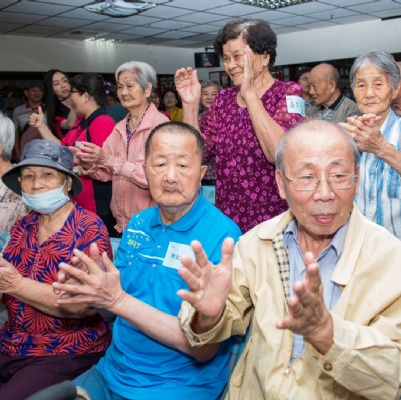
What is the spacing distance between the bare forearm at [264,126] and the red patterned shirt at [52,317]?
771mm

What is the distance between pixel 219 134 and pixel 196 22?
25.7ft

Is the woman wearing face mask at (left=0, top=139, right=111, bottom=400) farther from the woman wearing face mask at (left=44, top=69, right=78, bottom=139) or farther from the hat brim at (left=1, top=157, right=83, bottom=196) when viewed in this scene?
the woman wearing face mask at (left=44, top=69, right=78, bottom=139)

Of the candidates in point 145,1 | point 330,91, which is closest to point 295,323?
point 330,91

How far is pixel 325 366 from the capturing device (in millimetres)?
1045

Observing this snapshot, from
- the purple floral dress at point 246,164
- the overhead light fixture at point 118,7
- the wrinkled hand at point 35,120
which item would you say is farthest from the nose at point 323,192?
the overhead light fixture at point 118,7

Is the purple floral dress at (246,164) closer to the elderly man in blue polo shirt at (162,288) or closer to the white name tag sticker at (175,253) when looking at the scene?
the elderly man in blue polo shirt at (162,288)

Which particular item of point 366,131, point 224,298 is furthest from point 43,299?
point 366,131

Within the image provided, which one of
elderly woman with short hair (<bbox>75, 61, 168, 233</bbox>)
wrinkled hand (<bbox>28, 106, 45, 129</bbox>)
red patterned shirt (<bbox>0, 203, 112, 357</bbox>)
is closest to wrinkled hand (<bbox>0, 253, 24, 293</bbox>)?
red patterned shirt (<bbox>0, 203, 112, 357</bbox>)

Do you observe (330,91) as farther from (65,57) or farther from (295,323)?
(65,57)

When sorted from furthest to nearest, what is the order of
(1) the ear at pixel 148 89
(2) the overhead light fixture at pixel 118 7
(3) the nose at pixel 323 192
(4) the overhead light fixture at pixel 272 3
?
1. (4) the overhead light fixture at pixel 272 3
2. (2) the overhead light fixture at pixel 118 7
3. (1) the ear at pixel 148 89
4. (3) the nose at pixel 323 192

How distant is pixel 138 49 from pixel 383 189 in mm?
11452

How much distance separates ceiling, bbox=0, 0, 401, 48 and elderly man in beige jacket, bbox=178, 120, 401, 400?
6929mm

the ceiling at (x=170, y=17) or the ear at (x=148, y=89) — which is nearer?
the ear at (x=148, y=89)

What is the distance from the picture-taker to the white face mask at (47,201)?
199 cm
